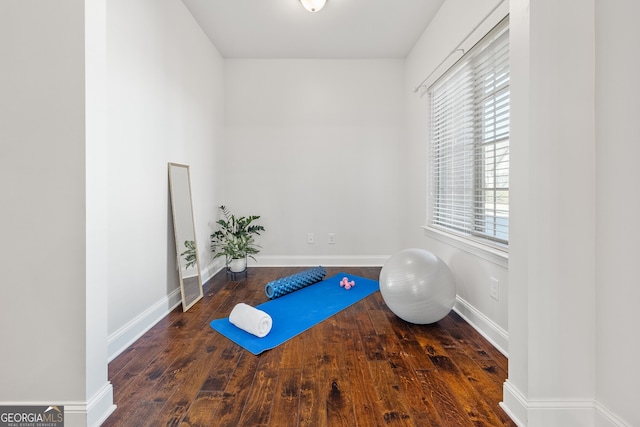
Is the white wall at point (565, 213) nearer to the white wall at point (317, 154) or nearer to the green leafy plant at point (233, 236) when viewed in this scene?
the white wall at point (317, 154)

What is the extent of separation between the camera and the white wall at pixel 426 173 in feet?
6.59

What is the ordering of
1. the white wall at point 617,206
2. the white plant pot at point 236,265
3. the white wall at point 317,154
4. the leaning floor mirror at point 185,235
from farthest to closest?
the white wall at point 317,154
the white plant pot at point 236,265
the leaning floor mirror at point 185,235
the white wall at point 617,206

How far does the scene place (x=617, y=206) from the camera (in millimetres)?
1135

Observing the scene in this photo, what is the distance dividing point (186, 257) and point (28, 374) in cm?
154

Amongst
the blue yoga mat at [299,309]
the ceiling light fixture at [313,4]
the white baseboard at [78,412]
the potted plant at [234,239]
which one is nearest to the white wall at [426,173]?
the blue yoga mat at [299,309]

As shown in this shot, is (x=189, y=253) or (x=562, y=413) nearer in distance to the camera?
(x=562, y=413)

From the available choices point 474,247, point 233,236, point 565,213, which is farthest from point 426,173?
point 233,236

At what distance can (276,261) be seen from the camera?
4043 mm

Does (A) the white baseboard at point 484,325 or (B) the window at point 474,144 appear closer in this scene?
(A) the white baseboard at point 484,325

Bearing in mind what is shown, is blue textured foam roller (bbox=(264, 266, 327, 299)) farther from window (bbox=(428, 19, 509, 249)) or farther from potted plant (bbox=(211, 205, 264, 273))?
window (bbox=(428, 19, 509, 249))

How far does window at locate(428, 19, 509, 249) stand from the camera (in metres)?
1.99

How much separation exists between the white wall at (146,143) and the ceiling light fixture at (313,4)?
1.16 m

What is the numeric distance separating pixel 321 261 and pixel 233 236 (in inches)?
48.0

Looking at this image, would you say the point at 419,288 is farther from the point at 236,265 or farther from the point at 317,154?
the point at 317,154
